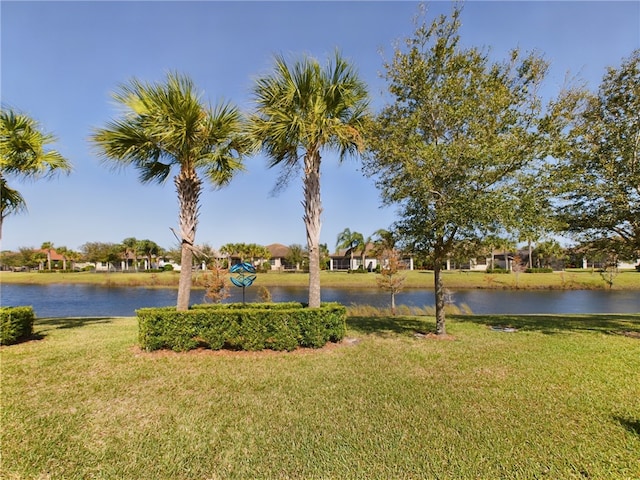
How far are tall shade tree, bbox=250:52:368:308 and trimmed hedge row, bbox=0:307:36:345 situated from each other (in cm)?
745

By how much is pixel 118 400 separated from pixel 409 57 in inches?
375

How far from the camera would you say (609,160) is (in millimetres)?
9008

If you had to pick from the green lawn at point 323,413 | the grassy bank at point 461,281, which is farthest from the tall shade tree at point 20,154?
the grassy bank at point 461,281

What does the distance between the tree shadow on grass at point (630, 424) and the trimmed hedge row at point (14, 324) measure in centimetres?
1212

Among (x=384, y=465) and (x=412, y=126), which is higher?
(x=412, y=126)

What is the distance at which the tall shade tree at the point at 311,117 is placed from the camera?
26.7 ft

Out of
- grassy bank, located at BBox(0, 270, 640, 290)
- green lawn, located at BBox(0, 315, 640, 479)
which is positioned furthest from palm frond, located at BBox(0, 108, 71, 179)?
grassy bank, located at BBox(0, 270, 640, 290)

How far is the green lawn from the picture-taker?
328 centimetres

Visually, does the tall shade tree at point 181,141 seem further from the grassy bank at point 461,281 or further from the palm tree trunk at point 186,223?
the grassy bank at point 461,281

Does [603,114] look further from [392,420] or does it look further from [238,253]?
[238,253]

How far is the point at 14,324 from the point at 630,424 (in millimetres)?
12268

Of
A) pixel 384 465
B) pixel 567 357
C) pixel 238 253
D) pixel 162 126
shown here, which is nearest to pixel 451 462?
pixel 384 465

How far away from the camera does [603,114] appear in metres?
9.45

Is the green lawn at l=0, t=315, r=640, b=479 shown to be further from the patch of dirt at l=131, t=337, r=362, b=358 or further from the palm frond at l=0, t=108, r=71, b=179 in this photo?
the palm frond at l=0, t=108, r=71, b=179
